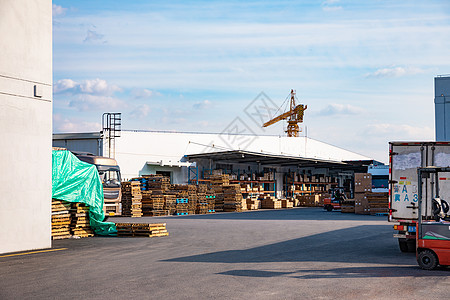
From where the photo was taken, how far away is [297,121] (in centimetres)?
8331

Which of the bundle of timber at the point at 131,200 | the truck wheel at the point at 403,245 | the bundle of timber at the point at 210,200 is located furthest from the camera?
the bundle of timber at the point at 210,200

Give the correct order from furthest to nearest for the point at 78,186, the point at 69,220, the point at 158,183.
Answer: the point at 158,183 → the point at 78,186 → the point at 69,220

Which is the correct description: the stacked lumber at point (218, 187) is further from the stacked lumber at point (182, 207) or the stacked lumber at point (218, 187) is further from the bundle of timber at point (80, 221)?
the bundle of timber at point (80, 221)

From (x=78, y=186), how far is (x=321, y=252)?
8.23 metres

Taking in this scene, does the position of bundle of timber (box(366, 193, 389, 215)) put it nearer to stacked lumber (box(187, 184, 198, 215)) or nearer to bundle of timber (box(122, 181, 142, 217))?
stacked lumber (box(187, 184, 198, 215))

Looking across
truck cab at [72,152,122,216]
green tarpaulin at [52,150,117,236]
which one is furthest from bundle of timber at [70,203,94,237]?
truck cab at [72,152,122,216]

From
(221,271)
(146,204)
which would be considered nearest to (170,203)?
(146,204)

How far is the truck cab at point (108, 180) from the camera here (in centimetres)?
2755

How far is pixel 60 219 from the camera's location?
1750cm

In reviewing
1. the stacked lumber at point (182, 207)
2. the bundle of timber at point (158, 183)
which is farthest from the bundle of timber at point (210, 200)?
the bundle of timber at point (158, 183)

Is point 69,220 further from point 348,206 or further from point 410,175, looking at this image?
point 348,206

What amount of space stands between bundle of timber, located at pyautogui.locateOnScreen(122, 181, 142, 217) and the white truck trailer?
19.0 m

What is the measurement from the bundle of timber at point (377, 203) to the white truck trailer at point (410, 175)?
821 inches

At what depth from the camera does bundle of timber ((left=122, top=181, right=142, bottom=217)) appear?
31.6 metres
